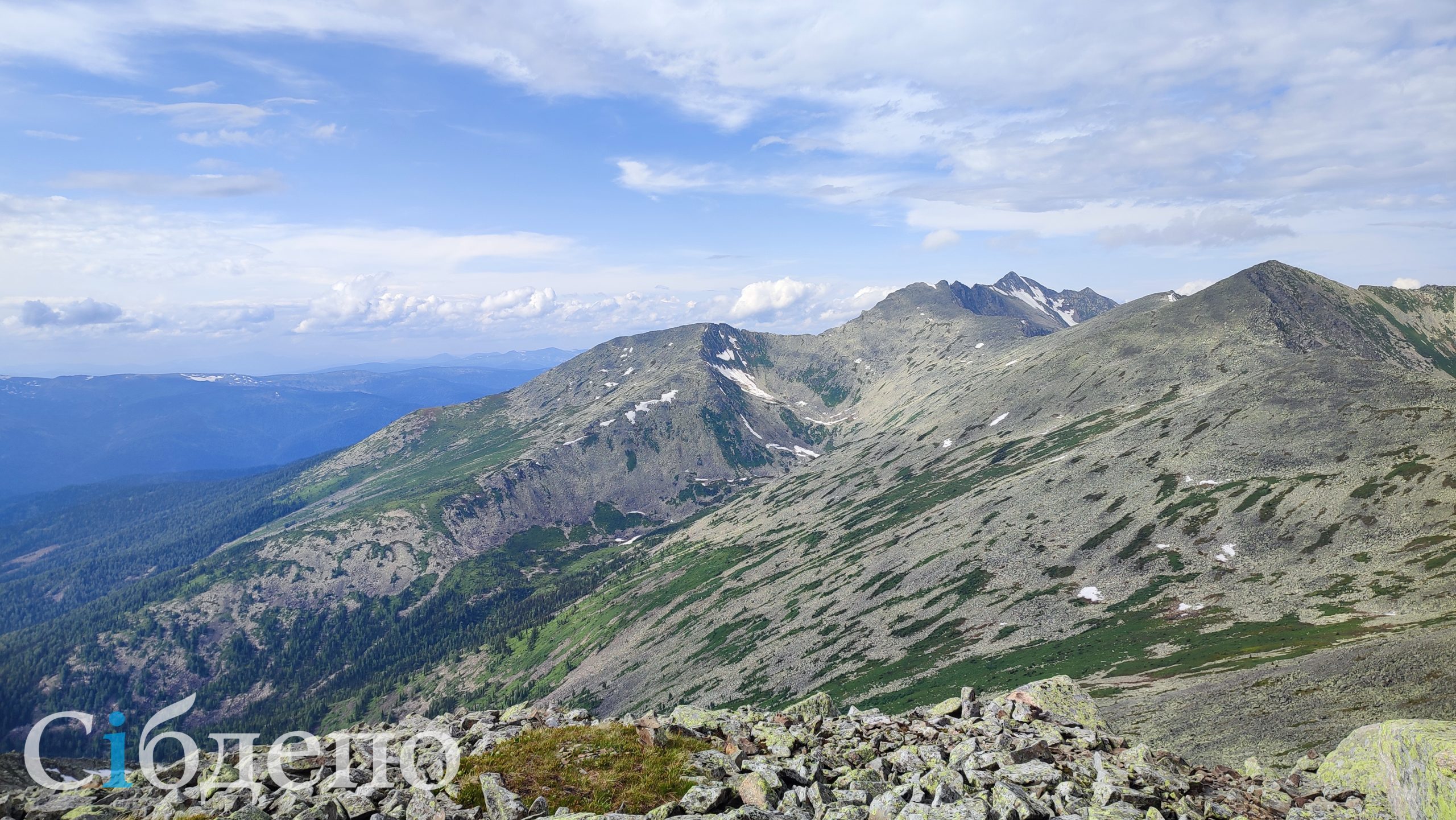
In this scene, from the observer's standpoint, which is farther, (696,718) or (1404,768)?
(696,718)

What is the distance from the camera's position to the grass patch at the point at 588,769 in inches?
1009

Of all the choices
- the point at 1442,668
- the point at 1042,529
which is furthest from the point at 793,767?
the point at 1042,529

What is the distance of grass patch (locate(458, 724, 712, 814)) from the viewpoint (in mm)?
25641

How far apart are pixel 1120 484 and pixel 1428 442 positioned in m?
54.0

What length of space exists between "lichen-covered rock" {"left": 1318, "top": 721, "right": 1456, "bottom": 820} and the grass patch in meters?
30.8

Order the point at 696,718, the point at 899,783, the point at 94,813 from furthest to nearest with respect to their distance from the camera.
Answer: the point at 696,718, the point at 899,783, the point at 94,813

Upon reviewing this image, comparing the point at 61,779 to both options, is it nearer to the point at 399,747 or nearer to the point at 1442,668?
the point at 399,747

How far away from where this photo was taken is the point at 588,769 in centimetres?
2812

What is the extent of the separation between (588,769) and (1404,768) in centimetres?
3617

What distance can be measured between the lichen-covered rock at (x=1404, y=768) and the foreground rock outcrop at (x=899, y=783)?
0.07 metres

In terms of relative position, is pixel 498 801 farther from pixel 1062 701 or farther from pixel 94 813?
pixel 1062 701

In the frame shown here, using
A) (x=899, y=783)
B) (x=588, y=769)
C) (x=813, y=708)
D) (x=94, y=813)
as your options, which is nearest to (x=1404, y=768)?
(x=899, y=783)

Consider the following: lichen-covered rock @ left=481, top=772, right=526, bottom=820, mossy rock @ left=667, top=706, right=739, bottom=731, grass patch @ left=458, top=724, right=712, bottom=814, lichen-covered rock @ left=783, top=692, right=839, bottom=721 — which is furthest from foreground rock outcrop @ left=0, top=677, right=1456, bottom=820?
lichen-covered rock @ left=783, top=692, right=839, bottom=721

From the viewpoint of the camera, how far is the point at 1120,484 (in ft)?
521
